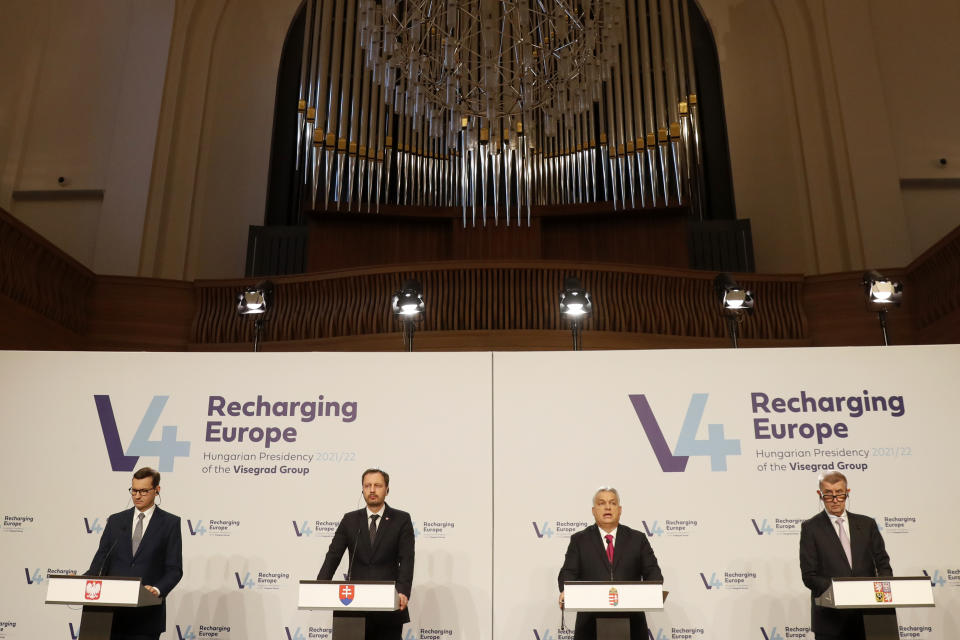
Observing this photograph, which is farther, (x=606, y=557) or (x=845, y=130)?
(x=845, y=130)

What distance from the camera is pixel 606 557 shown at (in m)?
4.45

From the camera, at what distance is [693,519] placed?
476 cm

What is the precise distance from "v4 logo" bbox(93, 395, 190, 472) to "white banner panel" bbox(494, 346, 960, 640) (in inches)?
74.2

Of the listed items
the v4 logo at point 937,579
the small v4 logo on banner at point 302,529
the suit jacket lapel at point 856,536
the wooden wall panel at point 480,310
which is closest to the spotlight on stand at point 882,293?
the suit jacket lapel at point 856,536

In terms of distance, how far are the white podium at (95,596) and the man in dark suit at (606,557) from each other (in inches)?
80.3

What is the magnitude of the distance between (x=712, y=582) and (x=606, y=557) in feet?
2.13

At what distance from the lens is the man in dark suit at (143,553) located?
424 centimetres

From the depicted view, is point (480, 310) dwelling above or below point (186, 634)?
above

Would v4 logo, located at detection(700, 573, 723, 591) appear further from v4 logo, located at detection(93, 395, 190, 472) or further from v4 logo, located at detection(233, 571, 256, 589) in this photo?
v4 logo, located at detection(93, 395, 190, 472)

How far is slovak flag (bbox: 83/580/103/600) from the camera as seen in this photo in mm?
3885

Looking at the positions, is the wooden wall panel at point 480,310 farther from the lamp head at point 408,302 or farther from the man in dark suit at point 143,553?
the man in dark suit at point 143,553

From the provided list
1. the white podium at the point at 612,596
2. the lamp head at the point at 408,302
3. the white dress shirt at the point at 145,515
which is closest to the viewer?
the white podium at the point at 612,596

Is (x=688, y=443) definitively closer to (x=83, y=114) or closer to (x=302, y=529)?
(x=302, y=529)

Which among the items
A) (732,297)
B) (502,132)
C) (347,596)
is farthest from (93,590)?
(502,132)
